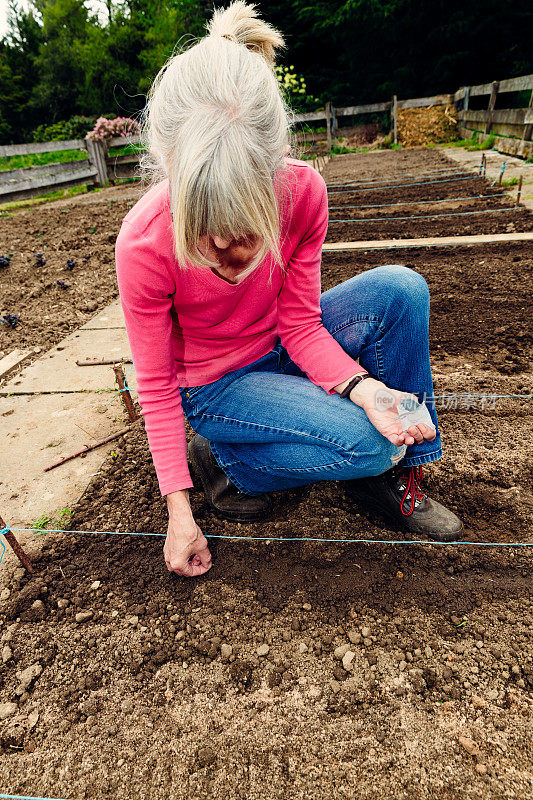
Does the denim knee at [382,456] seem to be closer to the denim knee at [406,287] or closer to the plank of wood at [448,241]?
the denim knee at [406,287]

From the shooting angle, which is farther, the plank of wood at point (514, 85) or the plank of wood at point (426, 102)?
the plank of wood at point (426, 102)

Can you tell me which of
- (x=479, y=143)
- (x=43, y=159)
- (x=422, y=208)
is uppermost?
(x=422, y=208)

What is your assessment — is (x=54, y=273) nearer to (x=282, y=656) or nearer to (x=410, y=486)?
(x=410, y=486)

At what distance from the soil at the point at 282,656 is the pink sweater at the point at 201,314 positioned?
388 millimetres

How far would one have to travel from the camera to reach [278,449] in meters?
1.38

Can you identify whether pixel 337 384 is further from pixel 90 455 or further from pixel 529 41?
pixel 529 41

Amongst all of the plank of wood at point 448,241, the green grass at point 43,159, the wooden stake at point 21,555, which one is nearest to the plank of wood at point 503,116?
the plank of wood at point 448,241

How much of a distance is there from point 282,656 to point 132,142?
Answer: 22.0 ft

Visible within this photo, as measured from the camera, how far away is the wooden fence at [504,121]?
5992 mm

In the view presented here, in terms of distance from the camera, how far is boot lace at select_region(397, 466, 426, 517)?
1381 millimetres

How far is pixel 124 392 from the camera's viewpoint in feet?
6.15

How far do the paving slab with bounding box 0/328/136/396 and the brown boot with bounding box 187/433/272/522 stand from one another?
801 millimetres

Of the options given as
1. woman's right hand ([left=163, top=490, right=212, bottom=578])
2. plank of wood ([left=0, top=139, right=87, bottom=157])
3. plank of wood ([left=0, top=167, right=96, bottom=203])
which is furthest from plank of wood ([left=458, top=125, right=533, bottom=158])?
plank of wood ([left=0, top=167, right=96, bottom=203])

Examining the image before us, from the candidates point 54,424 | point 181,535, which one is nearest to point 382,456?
point 181,535
